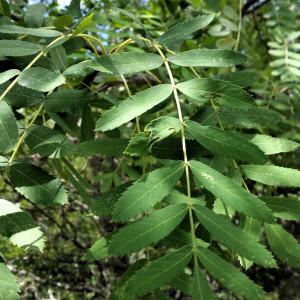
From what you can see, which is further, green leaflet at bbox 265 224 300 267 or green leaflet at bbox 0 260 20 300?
green leaflet at bbox 265 224 300 267

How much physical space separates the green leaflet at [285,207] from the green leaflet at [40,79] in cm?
60

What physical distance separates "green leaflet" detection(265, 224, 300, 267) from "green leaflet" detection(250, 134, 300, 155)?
22 centimetres

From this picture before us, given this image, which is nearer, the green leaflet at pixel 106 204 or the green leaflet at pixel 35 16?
the green leaflet at pixel 106 204

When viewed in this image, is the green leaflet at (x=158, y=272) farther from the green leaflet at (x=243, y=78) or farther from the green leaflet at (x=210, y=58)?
the green leaflet at (x=243, y=78)

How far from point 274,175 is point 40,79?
2.09 feet

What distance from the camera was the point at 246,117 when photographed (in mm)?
1257

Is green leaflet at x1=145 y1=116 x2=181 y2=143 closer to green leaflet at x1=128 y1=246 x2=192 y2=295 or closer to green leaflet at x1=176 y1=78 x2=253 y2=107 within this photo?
green leaflet at x1=176 y1=78 x2=253 y2=107

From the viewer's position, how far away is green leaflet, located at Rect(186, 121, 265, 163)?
1.00m

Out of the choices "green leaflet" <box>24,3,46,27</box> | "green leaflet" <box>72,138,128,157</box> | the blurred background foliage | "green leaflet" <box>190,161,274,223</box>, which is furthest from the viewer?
the blurred background foliage

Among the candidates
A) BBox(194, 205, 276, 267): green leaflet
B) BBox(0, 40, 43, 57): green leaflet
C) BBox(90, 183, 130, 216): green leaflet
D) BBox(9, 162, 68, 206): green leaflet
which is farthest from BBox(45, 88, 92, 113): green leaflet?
BBox(194, 205, 276, 267): green leaflet

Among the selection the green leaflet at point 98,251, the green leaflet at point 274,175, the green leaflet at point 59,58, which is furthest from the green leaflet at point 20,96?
the green leaflet at point 274,175

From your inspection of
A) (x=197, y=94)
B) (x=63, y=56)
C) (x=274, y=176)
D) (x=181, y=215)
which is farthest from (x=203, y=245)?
(x=63, y=56)

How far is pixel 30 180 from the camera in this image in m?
1.11

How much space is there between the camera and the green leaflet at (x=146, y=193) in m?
0.90
